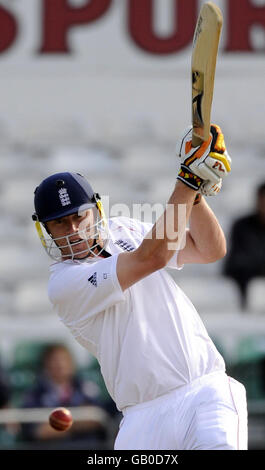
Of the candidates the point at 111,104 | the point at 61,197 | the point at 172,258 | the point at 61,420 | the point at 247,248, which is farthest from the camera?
the point at 111,104

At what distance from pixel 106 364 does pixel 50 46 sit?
16.3 ft

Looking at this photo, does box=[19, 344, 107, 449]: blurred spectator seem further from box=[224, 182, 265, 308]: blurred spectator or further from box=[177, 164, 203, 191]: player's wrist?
box=[177, 164, 203, 191]: player's wrist

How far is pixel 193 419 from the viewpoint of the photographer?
11.6 feet

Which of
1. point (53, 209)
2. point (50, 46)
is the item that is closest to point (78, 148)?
point (50, 46)

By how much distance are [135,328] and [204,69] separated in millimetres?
1001

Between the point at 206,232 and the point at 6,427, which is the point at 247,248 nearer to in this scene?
the point at 6,427

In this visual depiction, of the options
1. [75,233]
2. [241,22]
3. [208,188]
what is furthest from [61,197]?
[241,22]

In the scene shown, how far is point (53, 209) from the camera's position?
3775 millimetres

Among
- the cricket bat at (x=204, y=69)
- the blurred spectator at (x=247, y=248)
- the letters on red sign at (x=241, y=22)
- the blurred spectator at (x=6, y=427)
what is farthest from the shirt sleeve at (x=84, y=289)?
the letters on red sign at (x=241, y=22)

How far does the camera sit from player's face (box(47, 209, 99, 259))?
3.76m

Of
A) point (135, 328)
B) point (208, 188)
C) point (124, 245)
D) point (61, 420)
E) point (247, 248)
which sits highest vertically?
point (208, 188)

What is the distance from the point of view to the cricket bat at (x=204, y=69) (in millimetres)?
3328

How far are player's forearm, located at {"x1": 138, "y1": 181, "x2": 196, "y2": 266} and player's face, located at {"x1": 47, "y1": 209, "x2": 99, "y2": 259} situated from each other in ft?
1.08

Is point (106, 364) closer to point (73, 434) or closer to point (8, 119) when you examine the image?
point (73, 434)
